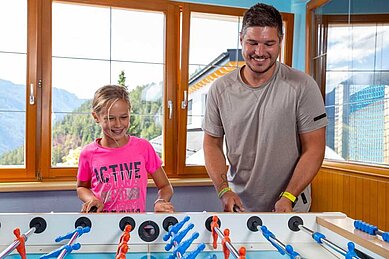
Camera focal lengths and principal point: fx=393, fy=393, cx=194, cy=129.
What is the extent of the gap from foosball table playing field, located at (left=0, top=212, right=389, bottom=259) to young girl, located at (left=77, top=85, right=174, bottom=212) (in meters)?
0.45

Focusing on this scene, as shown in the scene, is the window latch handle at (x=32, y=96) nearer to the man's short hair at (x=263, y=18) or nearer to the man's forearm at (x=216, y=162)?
the man's forearm at (x=216, y=162)

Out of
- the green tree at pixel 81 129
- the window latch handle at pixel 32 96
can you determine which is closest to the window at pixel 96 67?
the green tree at pixel 81 129

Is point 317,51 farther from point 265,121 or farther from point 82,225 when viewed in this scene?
point 82,225

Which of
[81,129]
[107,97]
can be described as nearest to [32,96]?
[81,129]

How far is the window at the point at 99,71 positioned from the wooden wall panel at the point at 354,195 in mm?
893

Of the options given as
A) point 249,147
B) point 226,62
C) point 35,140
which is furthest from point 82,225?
point 226,62

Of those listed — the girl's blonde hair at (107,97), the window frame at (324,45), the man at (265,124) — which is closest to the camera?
the man at (265,124)

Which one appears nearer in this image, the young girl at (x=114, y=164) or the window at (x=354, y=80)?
the young girl at (x=114, y=164)

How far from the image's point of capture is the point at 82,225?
3.97 ft

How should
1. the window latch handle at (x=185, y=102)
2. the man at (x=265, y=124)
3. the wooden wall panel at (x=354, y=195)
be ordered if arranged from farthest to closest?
the window latch handle at (x=185, y=102) → the wooden wall panel at (x=354, y=195) → the man at (x=265, y=124)

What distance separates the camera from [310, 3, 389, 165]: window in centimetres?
226

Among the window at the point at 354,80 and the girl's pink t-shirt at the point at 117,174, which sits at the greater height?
the window at the point at 354,80

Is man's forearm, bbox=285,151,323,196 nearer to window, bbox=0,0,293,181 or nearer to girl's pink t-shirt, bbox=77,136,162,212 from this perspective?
girl's pink t-shirt, bbox=77,136,162,212

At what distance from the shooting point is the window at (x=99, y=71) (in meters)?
2.67
